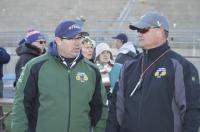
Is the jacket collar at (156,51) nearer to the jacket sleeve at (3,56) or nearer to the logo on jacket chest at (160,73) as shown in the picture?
the logo on jacket chest at (160,73)

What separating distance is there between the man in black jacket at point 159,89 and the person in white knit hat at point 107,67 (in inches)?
66.4

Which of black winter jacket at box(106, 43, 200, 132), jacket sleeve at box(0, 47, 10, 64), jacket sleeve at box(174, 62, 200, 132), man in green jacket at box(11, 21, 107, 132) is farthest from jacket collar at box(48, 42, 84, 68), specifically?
jacket sleeve at box(0, 47, 10, 64)

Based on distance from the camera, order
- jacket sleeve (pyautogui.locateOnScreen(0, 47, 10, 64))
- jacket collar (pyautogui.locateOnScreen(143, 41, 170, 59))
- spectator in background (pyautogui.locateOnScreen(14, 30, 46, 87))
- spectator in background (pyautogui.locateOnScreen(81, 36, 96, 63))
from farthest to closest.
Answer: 1. jacket sleeve (pyautogui.locateOnScreen(0, 47, 10, 64))
2. spectator in background (pyautogui.locateOnScreen(14, 30, 46, 87))
3. spectator in background (pyautogui.locateOnScreen(81, 36, 96, 63))
4. jacket collar (pyautogui.locateOnScreen(143, 41, 170, 59))

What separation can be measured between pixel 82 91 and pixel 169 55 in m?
0.74

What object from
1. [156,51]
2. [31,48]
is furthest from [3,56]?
[156,51]

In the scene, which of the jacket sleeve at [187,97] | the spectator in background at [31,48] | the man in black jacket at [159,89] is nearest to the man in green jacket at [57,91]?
the man in black jacket at [159,89]

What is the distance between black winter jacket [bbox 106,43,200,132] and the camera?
3.32 metres

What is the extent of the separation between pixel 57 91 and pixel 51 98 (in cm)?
7

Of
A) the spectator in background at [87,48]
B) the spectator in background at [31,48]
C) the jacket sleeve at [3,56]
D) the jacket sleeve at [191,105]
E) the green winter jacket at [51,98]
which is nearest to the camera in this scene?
the jacket sleeve at [191,105]

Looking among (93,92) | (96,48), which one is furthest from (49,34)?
(93,92)

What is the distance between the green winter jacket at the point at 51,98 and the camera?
3.58 metres

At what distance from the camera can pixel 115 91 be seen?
12.0 ft

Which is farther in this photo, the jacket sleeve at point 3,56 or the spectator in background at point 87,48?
the jacket sleeve at point 3,56

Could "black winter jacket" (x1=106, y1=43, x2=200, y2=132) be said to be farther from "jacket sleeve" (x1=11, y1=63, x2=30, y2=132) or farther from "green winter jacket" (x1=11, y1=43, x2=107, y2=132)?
"jacket sleeve" (x1=11, y1=63, x2=30, y2=132)
